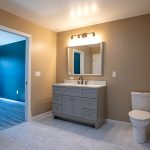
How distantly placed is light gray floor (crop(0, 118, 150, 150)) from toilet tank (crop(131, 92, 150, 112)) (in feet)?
1.63

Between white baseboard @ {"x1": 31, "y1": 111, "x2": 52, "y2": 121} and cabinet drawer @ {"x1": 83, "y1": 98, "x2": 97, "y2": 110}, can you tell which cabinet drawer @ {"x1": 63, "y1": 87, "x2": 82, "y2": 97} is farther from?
white baseboard @ {"x1": 31, "y1": 111, "x2": 52, "y2": 121}

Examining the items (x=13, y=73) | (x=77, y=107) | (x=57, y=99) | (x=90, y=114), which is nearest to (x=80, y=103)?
(x=77, y=107)

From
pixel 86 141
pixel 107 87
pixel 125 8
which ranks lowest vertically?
pixel 86 141

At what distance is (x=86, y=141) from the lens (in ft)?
7.48

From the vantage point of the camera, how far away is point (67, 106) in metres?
3.15

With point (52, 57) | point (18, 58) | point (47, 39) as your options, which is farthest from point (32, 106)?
point (18, 58)

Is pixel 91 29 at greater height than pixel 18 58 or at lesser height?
greater

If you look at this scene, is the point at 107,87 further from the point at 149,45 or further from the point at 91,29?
the point at 91,29

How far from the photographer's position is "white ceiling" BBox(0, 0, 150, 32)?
7.79ft

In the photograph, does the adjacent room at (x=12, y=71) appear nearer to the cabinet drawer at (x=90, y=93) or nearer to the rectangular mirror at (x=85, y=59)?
the rectangular mirror at (x=85, y=59)

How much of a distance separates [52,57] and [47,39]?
484 millimetres

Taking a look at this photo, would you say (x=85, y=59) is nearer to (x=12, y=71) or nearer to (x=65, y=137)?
(x=65, y=137)

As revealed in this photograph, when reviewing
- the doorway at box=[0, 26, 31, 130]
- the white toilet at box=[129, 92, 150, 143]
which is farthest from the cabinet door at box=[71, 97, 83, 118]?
the doorway at box=[0, 26, 31, 130]

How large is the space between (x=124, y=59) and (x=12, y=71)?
13.6ft
